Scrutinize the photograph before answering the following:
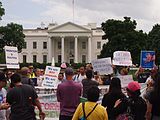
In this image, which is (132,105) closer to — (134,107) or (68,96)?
(134,107)

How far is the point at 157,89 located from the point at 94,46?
372 feet

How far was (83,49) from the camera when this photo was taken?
392 feet

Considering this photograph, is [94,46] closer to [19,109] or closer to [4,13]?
[4,13]

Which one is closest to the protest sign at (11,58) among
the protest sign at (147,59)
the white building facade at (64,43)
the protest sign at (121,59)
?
the protest sign at (121,59)

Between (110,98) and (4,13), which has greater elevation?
(4,13)

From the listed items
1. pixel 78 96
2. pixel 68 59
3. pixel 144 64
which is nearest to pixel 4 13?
pixel 68 59

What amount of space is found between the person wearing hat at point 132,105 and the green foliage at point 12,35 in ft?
299

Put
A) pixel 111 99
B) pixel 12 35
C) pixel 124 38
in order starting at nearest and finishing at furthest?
pixel 111 99
pixel 124 38
pixel 12 35

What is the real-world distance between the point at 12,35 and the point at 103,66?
85700mm

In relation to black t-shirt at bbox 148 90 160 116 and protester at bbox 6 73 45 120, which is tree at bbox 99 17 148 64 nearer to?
protester at bbox 6 73 45 120

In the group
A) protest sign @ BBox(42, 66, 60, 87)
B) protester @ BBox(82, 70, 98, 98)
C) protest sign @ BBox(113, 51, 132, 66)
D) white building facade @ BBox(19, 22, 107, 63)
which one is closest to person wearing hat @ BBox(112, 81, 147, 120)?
protester @ BBox(82, 70, 98, 98)

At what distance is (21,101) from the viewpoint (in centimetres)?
741

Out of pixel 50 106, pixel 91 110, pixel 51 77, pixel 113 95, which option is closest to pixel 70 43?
pixel 51 77

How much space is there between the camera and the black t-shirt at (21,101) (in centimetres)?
738
